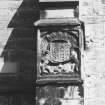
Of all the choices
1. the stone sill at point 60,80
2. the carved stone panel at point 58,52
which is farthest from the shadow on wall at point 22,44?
the stone sill at point 60,80

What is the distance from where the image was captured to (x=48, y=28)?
22.7 feet

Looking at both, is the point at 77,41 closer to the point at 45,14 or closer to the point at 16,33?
the point at 45,14

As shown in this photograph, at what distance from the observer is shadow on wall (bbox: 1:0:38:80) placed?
24.9 ft

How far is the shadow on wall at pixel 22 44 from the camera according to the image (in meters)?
7.59

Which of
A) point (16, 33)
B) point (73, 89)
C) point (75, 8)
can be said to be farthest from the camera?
point (16, 33)

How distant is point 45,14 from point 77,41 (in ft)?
2.42

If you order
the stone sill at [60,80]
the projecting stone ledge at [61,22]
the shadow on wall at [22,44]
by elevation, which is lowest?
the stone sill at [60,80]

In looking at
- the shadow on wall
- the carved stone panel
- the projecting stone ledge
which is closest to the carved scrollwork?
the carved stone panel

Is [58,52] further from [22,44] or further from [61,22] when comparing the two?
[22,44]

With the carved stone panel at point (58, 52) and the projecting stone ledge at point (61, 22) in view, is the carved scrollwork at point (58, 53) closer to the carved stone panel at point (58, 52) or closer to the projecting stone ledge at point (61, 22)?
the carved stone panel at point (58, 52)

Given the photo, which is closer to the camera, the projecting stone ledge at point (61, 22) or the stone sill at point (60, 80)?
the stone sill at point (60, 80)

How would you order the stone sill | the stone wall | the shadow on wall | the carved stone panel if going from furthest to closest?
the shadow on wall, the stone wall, the carved stone panel, the stone sill

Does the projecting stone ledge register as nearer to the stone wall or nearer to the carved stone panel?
the carved stone panel

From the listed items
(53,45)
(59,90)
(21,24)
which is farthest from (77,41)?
(21,24)
